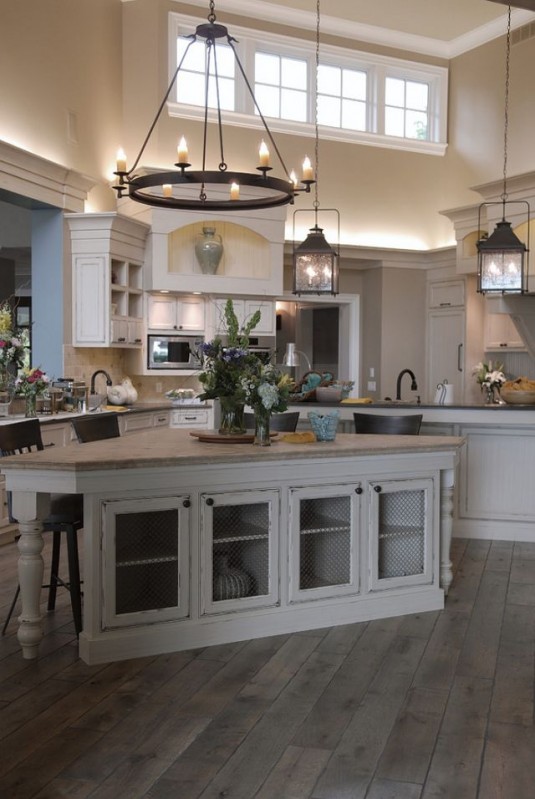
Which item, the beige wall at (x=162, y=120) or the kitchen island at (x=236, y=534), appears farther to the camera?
the beige wall at (x=162, y=120)

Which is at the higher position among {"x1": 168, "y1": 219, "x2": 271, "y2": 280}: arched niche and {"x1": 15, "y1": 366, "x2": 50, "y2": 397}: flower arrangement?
{"x1": 168, "y1": 219, "x2": 271, "y2": 280}: arched niche

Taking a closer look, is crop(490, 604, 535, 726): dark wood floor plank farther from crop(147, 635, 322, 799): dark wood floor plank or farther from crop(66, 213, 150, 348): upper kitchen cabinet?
crop(66, 213, 150, 348): upper kitchen cabinet

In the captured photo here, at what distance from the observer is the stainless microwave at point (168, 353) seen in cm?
866

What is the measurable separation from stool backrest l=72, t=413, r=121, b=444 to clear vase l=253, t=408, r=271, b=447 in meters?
0.93

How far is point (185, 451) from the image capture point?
3.94 m

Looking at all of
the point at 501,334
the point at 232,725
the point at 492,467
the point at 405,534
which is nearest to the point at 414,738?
the point at 232,725

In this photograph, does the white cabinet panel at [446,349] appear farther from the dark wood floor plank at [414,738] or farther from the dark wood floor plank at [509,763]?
the dark wood floor plank at [509,763]

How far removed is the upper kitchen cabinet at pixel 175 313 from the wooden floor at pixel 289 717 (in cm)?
491

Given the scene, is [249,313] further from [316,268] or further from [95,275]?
[316,268]

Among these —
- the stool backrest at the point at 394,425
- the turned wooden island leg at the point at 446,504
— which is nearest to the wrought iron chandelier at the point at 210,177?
the stool backrest at the point at 394,425

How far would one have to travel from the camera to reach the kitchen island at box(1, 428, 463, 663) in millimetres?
3617

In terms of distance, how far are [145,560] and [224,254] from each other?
19.4 feet

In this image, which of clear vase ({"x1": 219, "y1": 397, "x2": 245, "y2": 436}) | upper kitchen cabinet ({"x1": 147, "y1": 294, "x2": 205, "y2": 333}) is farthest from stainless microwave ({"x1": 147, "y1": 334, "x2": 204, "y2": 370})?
clear vase ({"x1": 219, "y1": 397, "x2": 245, "y2": 436})

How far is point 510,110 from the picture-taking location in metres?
9.44
